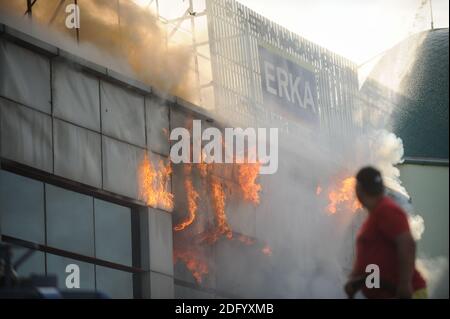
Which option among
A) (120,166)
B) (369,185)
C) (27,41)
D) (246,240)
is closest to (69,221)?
(120,166)

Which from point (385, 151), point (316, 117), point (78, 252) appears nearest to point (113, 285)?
point (78, 252)

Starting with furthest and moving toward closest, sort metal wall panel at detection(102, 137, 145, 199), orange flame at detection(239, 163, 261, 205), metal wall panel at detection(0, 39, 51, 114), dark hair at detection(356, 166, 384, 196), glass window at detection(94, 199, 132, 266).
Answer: orange flame at detection(239, 163, 261, 205), metal wall panel at detection(102, 137, 145, 199), glass window at detection(94, 199, 132, 266), metal wall panel at detection(0, 39, 51, 114), dark hair at detection(356, 166, 384, 196)

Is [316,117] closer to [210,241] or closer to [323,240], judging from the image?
[323,240]

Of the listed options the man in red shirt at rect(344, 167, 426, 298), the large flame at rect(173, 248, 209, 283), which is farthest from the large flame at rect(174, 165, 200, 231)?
the man in red shirt at rect(344, 167, 426, 298)

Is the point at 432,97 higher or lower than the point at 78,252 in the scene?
higher

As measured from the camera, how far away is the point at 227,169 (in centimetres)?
3000

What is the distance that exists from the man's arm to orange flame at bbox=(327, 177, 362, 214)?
2650cm

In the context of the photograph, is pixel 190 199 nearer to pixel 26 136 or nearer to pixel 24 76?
pixel 26 136

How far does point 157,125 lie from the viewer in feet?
88.8

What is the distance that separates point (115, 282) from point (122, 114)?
3.82 metres

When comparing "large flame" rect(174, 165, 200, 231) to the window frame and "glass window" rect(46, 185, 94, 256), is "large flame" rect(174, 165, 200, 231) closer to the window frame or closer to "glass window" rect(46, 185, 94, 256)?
the window frame

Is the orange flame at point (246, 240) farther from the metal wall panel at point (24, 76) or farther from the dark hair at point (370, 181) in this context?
the dark hair at point (370, 181)

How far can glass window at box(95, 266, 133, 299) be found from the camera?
949 inches

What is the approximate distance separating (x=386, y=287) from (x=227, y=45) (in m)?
23.9
